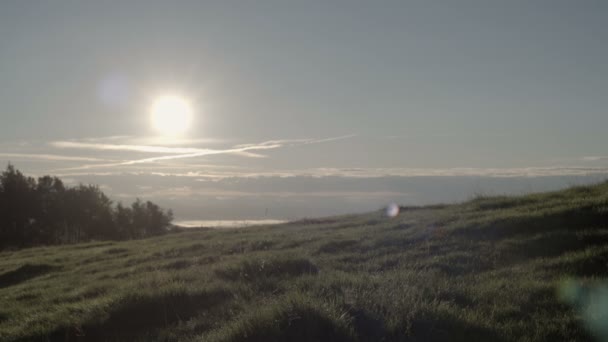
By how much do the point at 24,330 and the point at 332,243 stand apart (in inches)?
317

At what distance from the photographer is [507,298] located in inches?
253

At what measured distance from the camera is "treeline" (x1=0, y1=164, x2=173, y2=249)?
174ft

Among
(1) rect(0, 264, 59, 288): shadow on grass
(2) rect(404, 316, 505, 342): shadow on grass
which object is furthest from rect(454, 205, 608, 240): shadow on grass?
(1) rect(0, 264, 59, 288): shadow on grass

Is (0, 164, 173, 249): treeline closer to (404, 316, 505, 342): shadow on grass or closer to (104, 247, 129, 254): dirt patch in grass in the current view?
(104, 247, 129, 254): dirt patch in grass

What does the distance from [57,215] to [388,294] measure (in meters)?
61.0

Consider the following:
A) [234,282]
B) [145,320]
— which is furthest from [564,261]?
[145,320]

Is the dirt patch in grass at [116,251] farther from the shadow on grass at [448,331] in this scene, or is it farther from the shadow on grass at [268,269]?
the shadow on grass at [448,331]

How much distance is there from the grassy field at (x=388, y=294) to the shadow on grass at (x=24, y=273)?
6.07m

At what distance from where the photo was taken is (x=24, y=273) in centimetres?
1931

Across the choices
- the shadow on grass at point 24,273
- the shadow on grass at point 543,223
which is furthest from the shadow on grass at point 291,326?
the shadow on grass at point 24,273

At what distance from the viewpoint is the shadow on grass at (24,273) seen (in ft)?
60.3

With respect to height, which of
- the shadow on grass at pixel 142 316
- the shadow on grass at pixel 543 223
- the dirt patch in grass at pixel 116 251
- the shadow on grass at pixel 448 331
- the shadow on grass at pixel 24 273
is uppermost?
the shadow on grass at pixel 543 223

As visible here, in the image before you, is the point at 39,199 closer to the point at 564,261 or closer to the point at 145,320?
the point at 145,320

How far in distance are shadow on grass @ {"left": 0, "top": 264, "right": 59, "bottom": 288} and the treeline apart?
37881 mm
